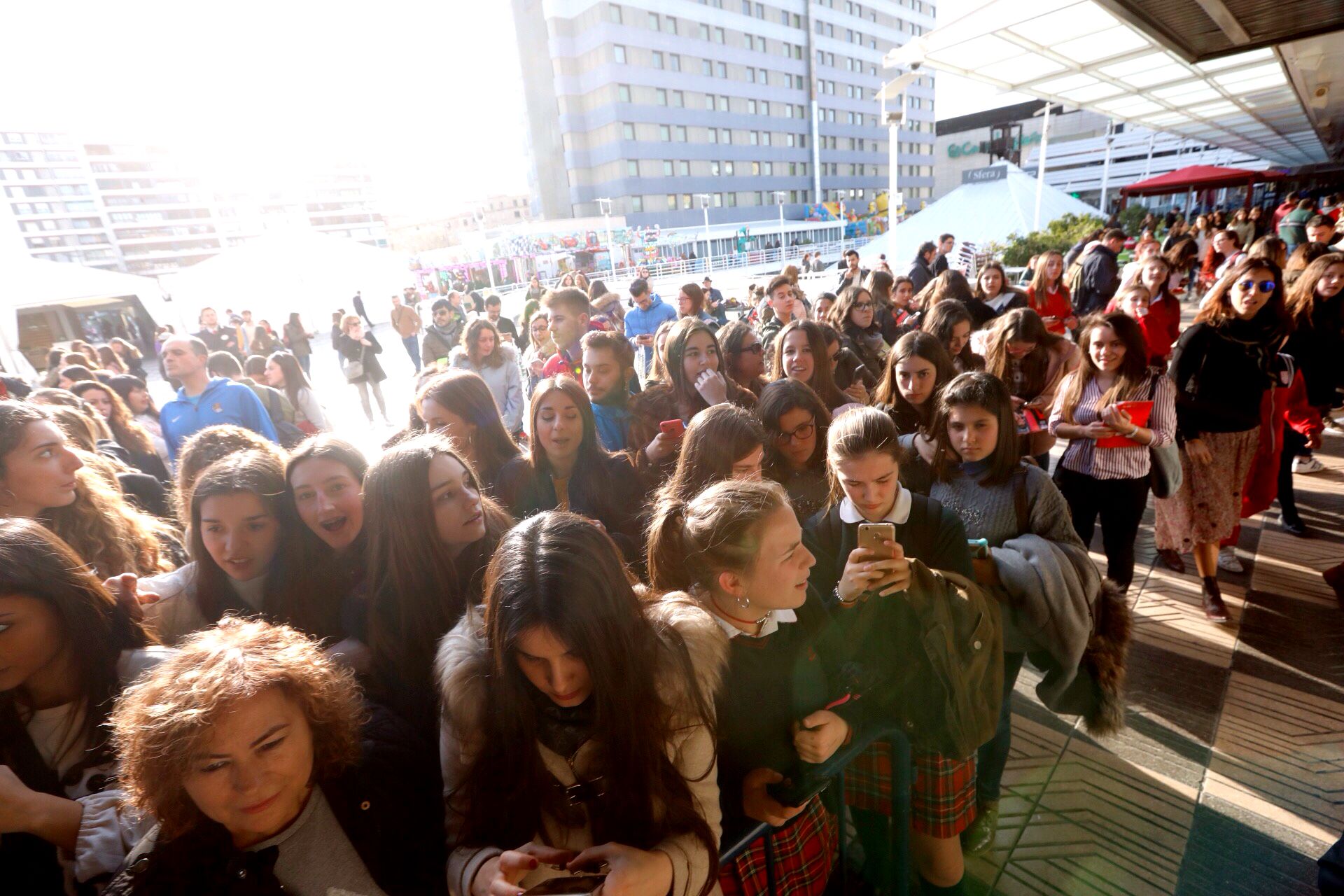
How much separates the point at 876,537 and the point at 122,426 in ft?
16.0

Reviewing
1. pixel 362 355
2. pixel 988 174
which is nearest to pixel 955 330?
pixel 362 355

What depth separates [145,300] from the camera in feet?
56.8

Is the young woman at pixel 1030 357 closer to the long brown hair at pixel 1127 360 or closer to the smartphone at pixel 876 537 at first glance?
the long brown hair at pixel 1127 360

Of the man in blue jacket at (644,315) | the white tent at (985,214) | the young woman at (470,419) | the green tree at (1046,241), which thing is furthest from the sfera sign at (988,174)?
the young woman at (470,419)

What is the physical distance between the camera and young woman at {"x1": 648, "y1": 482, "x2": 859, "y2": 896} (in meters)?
1.42

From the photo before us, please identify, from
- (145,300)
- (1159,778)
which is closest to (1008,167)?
(1159,778)

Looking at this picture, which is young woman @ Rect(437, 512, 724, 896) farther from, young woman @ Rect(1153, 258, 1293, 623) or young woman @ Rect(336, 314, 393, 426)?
young woman @ Rect(336, 314, 393, 426)

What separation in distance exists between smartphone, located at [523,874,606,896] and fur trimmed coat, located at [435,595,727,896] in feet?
0.40

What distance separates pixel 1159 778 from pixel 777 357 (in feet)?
9.15

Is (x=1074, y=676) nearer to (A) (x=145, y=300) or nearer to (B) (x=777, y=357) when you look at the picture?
(B) (x=777, y=357)

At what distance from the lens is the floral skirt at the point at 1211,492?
3414 millimetres

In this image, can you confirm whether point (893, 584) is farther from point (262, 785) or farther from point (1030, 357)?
point (1030, 357)

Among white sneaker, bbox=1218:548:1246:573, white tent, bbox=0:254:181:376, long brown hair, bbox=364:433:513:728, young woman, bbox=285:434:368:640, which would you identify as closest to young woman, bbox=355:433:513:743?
long brown hair, bbox=364:433:513:728

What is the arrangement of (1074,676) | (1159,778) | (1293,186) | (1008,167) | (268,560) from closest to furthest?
(268,560)
(1074,676)
(1159,778)
(1008,167)
(1293,186)
